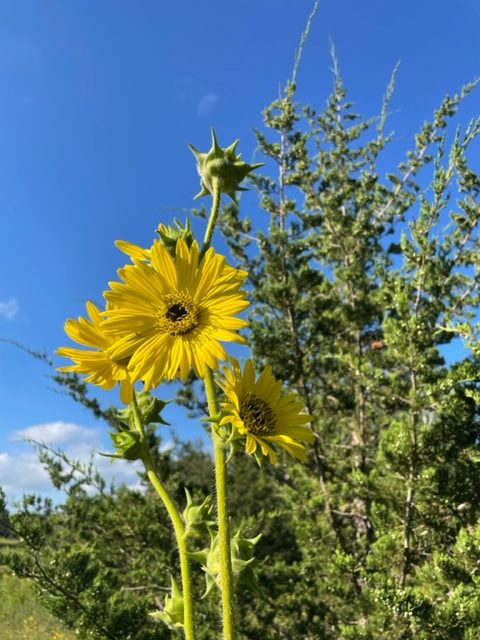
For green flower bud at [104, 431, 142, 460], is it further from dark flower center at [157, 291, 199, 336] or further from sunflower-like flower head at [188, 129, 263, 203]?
sunflower-like flower head at [188, 129, 263, 203]

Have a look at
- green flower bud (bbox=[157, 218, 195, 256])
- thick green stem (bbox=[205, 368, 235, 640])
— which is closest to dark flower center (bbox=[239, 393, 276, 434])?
thick green stem (bbox=[205, 368, 235, 640])

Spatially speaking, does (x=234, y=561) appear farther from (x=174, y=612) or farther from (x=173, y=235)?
(x=173, y=235)

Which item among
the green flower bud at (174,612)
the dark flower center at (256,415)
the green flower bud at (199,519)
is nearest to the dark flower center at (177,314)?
the dark flower center at (256,415)

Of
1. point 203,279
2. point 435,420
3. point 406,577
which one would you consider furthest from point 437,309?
point 203,279

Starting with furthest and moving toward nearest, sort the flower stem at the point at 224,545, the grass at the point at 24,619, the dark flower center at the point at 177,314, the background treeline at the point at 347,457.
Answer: the grass at the point at 24,619, the background treeline at the point at 347,457, the dark flower center at the point at 177,314, the flower stem at the point at 224,545

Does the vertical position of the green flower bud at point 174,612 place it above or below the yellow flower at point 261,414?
below

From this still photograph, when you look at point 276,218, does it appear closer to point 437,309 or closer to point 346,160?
point 346,160

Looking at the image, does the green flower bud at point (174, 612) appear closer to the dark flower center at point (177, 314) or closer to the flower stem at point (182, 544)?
the flower stem at point (182, 544)
